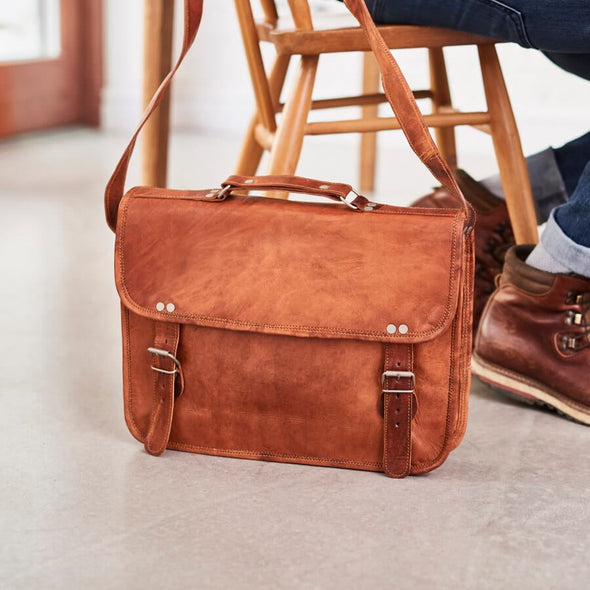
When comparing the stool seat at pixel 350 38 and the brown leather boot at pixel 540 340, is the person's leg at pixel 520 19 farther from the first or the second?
the brown leather boot at pixel 540 340

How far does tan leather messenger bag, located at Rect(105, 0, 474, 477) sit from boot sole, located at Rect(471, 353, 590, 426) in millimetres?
239

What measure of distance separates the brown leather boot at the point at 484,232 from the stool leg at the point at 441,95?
0.28 meters

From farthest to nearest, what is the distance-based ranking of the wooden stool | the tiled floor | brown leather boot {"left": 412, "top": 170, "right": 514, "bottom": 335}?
brown leather boot {"left": 412, "top": 170, "right": 514, "bottom": 335} < the wooden stool < the tiled floor

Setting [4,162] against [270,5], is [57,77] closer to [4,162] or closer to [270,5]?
[4,162]

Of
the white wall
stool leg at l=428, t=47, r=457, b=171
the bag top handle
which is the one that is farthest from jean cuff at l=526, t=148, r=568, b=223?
the white wall

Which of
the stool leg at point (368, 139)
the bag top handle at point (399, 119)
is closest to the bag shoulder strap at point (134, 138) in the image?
the bag top handle at point (399, 119)

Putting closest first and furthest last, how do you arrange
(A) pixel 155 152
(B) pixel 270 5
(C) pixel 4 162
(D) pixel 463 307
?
1. (D) pixel 463 307
2. (B) pixel 270 5
3. (A) pixel 155 152
4. (C) pixel 4 162

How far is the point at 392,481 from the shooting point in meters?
0.96

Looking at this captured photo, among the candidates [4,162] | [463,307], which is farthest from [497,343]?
[4,162]

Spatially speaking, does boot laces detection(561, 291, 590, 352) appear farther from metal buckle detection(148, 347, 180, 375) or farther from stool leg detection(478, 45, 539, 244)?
metal buckle detection(148, 347, 180, 375)

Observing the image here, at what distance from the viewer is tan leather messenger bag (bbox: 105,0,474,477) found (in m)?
0.92

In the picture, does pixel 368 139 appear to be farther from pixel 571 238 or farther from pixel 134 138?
pixel 134 138

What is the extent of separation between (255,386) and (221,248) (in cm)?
14

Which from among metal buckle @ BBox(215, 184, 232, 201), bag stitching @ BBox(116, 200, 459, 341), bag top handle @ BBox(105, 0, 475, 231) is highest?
bag top handle @ BBox(105, 0, 475, 231)
